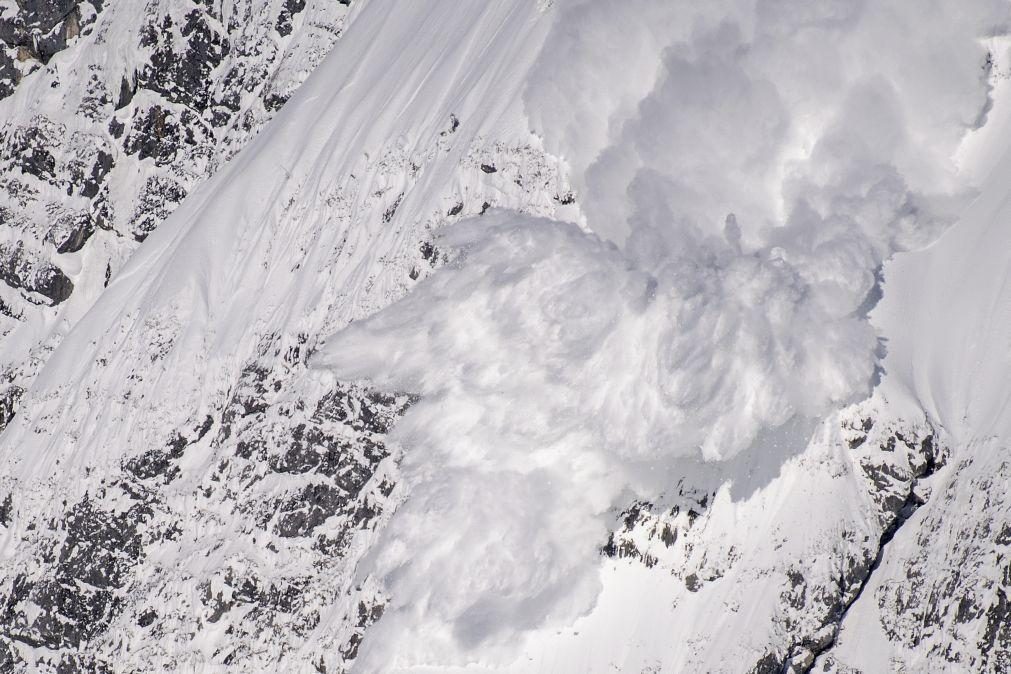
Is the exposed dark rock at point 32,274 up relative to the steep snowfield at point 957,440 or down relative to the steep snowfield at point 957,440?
down

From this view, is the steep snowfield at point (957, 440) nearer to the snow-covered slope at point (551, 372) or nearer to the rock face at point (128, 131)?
the snow-covered slope at point (551, 372)

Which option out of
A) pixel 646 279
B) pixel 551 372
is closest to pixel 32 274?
pixel 551 372

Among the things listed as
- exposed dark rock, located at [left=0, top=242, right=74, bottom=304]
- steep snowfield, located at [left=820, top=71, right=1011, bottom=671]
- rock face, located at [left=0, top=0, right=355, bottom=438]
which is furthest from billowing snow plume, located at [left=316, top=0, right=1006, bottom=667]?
exposed dark rock, located at [left=0, top=242, right=74, bottom=304]

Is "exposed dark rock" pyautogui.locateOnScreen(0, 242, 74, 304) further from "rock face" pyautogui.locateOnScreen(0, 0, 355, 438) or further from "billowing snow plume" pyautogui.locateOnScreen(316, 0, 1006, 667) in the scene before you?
Answer: "billowing snow plume" pyautogui.locateOnScreen(316, 0, 1006, 667)

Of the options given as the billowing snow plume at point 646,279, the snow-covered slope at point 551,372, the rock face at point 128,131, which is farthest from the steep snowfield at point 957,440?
the rock face at point 128,131

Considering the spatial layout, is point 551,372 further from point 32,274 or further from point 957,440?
point 32,274
